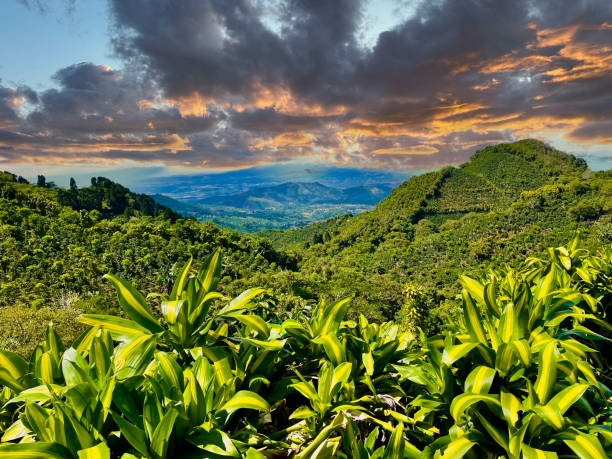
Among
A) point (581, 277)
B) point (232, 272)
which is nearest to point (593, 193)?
point (232, 272)

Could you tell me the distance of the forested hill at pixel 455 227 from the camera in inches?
2085

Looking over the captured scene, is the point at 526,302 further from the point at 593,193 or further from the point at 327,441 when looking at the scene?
the point at 593,193

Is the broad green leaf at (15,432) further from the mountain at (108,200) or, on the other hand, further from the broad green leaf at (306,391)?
the mountain at (108,200)

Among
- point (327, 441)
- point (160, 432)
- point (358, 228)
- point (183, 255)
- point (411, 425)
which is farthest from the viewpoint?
point (358, 228)

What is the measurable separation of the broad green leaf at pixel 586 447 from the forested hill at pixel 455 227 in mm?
21948

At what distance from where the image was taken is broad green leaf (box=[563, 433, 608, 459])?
0.73 m

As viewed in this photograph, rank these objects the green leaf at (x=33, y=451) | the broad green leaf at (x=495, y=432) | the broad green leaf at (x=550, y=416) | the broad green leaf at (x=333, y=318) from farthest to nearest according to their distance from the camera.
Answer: the broad green leaf at (x=333, y=318) → the broad green leaf at (x=495, y=432) → the broad green leaf at (x=550, y=416) → the green leaf at (x=33, y=451)

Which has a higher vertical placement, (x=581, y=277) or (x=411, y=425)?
(x=581, y=277)

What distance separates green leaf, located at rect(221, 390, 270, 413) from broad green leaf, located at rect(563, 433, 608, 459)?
0.76 m

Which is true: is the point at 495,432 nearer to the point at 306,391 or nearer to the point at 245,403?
the point at 306,391

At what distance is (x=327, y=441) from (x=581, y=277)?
6.70ft

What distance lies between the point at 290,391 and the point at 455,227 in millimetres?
102027

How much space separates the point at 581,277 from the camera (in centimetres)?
195

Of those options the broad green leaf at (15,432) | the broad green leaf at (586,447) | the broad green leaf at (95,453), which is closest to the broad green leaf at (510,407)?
the broad green leaf at (586,447)
